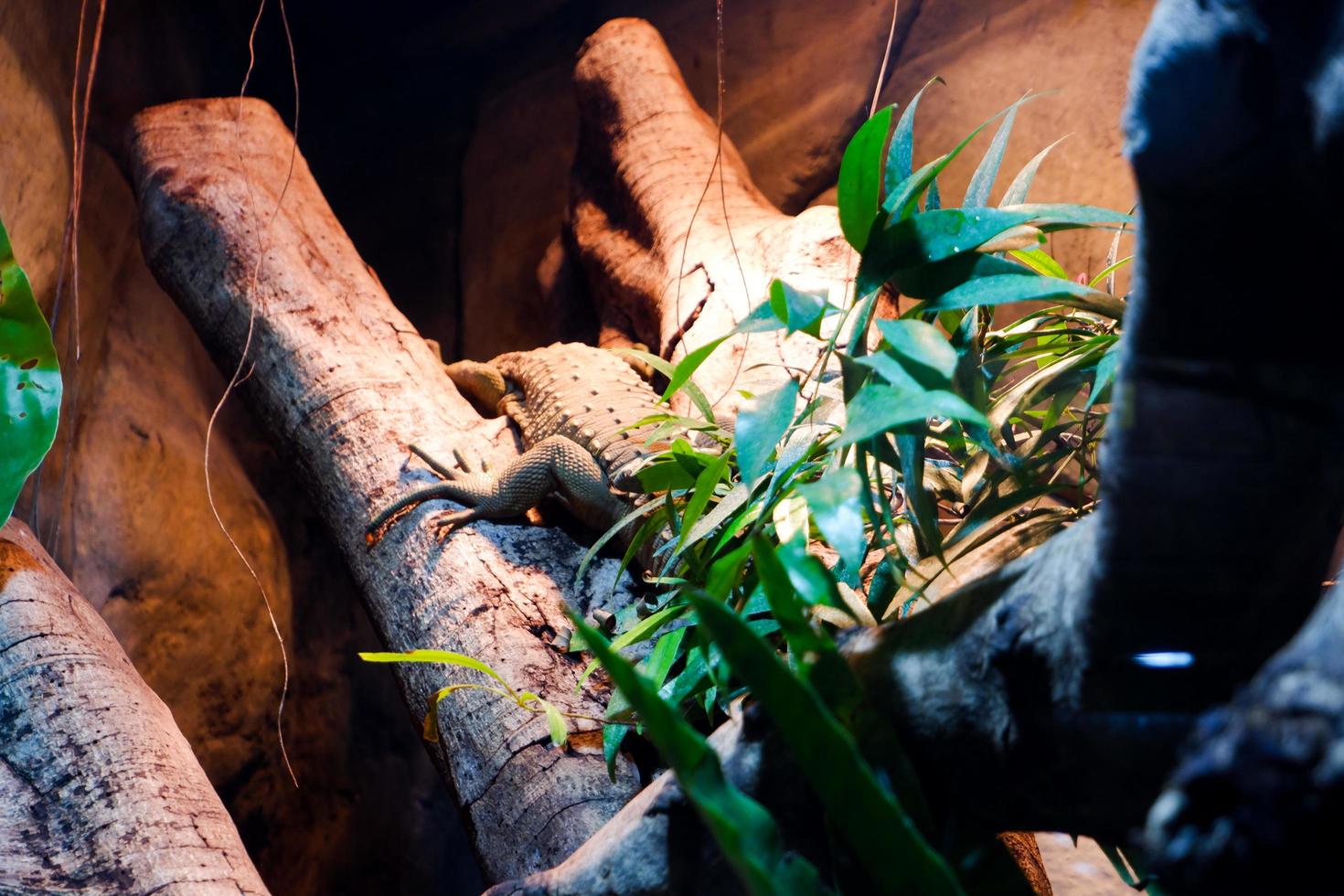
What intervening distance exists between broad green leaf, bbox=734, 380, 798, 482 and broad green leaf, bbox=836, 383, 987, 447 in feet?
0.38

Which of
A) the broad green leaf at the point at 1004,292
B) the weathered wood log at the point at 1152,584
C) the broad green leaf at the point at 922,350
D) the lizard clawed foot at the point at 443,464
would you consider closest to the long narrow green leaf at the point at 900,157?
the broad green leaf at the point at 1004,292

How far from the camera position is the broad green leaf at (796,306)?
971mm

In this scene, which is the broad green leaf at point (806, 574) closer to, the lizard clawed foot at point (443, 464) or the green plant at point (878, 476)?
the green plant at point (878, 476)

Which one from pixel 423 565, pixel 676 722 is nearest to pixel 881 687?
pixel 676 722

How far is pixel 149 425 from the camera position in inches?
140

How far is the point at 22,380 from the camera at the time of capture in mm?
1758

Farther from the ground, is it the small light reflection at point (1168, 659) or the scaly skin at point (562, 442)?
the scaly skin at point (562, 442)

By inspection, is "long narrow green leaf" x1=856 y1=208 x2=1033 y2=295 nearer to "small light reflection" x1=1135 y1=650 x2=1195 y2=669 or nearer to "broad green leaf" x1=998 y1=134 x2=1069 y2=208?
"broad green leaf" x1=998 y1=134 x2=1069 y2=208

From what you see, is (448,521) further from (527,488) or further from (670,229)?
(670,229)

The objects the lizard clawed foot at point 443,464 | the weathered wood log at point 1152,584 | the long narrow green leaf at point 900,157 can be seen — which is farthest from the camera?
the lizard clawed foot at point 443,464

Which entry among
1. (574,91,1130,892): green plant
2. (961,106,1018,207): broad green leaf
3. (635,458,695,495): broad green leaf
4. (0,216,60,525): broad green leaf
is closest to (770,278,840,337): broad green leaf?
(574,91,1130,892): green plant

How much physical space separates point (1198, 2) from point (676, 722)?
0.63m

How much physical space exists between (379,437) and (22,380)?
2.70 ft

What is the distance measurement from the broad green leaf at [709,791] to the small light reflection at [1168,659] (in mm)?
306
